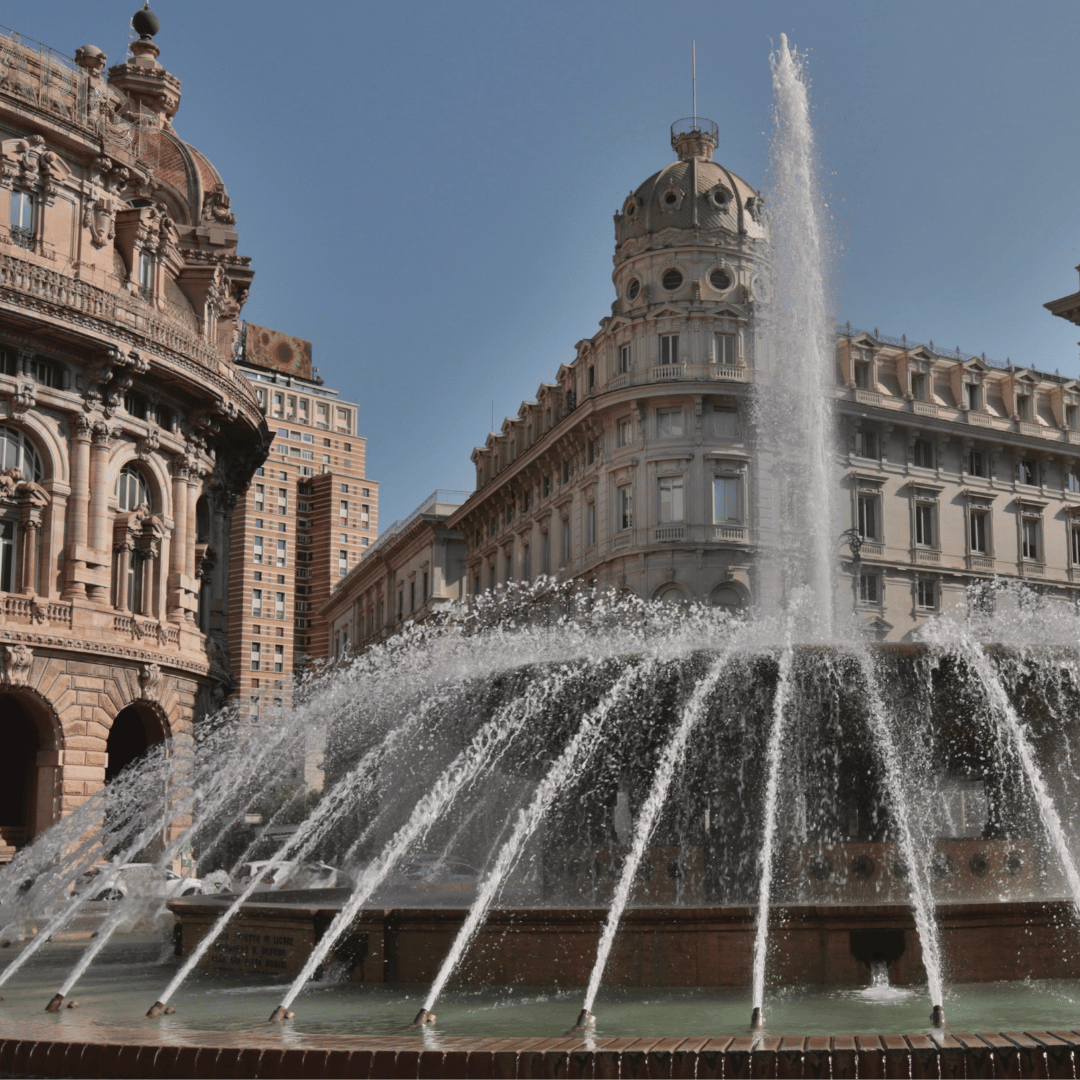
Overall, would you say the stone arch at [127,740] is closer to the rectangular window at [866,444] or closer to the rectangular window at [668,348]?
the rectangular window at [668,348]

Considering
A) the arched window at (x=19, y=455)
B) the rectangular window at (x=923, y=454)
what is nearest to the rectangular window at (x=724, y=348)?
the rectangular window at (x=923, y=454)

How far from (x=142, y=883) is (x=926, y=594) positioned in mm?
35068

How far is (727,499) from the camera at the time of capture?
47.8 meters

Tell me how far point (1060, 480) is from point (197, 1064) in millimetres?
54297

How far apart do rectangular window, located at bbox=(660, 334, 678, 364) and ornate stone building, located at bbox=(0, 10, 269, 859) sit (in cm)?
1641

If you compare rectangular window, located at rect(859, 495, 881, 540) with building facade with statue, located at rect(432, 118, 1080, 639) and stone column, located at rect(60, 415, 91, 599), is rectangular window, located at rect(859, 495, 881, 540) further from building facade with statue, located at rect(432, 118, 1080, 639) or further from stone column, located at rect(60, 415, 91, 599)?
stone column, located at rect(60, 415, 91, 599)

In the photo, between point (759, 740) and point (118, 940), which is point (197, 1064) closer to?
point (759, 740)

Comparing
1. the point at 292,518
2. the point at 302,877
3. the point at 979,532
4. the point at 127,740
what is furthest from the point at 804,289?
the point at 292,518

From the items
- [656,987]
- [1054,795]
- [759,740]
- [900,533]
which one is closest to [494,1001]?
[656,987]

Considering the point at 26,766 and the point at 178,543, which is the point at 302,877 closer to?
the point at 26,766

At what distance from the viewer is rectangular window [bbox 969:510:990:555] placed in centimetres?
5269

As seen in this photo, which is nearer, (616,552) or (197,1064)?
(197,1064)

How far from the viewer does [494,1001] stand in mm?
9422

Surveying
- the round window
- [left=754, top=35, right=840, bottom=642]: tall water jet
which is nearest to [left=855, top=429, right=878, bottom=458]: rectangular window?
the round window
